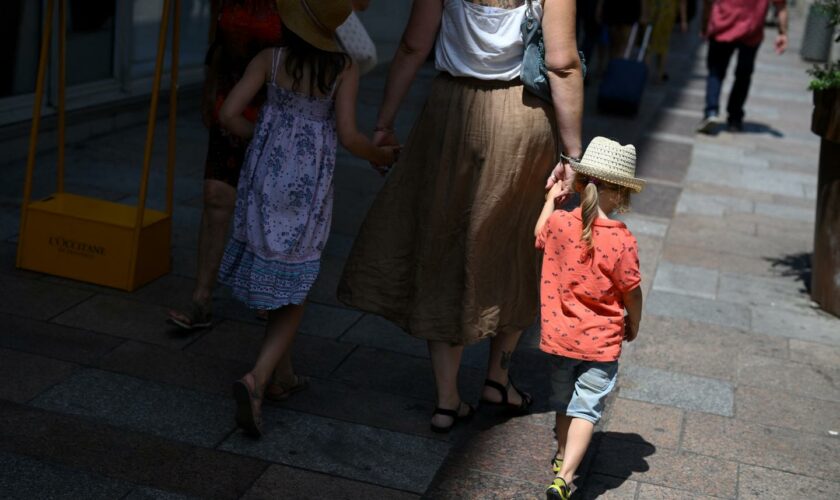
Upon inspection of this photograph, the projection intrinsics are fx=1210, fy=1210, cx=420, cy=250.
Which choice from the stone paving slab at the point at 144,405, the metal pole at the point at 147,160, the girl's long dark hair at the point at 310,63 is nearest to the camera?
the girl's long dark hair at the point at 310,63

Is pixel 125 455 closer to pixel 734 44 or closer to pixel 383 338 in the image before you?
pixel 383 338

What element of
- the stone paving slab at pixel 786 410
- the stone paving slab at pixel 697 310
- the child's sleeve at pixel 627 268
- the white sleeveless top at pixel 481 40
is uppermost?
the white sleeveless top at pixel 481 40

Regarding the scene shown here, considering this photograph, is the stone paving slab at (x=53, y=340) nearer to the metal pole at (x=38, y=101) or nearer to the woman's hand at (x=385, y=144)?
the metal pole at (x=38, y=101)

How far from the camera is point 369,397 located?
467 centimetres

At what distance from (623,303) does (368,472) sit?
1015mm

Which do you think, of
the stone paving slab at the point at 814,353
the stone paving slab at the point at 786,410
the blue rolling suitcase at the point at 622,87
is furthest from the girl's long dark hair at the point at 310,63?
the blue rolling suitcase at the point at 622,87

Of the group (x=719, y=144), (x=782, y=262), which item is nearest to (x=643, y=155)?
(x=719, y=144)

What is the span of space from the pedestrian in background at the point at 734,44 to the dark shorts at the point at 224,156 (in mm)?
7194

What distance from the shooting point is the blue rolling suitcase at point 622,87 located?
1182 cm

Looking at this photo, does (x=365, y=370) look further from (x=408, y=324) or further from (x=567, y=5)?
(x=567, y=5)

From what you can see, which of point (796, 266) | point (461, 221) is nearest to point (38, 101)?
point (461, 221)

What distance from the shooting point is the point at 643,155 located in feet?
33.6

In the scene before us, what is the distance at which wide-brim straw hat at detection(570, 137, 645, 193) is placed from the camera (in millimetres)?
3744

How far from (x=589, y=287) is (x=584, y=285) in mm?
17
